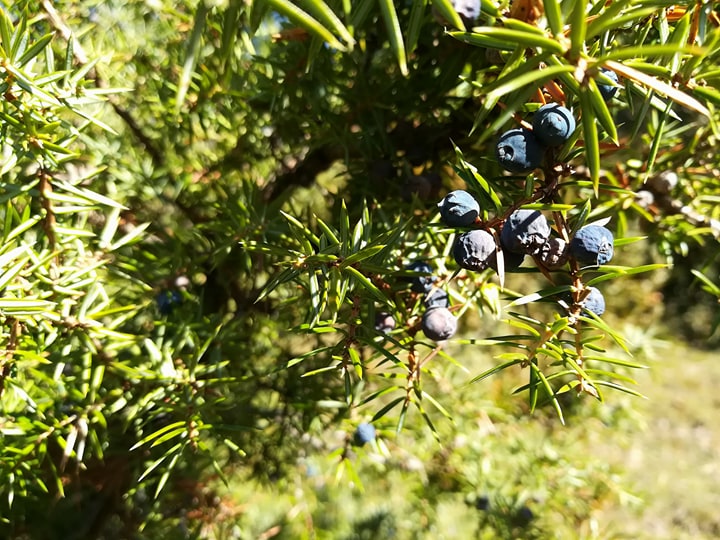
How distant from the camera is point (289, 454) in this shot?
1.08 metres

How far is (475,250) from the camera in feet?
1.18

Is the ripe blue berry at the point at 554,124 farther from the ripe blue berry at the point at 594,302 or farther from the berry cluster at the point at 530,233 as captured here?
the ripe blue berry at the point at 594,302

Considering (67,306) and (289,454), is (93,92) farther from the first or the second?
(289,454)

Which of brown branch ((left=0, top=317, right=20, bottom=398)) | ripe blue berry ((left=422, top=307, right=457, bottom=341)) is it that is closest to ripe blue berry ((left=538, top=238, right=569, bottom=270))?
ripe blue berry ((left=422, top=307, right=457, bottom=341))

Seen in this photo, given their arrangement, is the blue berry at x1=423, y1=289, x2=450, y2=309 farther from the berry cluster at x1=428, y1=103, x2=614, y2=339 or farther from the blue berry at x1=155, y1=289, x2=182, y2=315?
the blue berry at x1=155, y1=289, x2=182, y2=315

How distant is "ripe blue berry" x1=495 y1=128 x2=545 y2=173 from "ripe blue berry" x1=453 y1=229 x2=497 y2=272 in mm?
49

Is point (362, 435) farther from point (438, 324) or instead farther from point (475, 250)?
point (475, 250)

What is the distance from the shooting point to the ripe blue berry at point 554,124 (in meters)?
0.34

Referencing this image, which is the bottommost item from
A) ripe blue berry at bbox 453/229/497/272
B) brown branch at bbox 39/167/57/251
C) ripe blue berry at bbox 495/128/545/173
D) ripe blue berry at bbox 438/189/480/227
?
brown branch at bbox 39/167/57/251

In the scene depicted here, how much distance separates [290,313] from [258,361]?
20 centimetres

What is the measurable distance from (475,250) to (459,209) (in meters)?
0.03

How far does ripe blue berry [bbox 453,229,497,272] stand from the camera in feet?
1.18

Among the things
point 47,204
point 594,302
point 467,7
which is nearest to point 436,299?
point 594,302

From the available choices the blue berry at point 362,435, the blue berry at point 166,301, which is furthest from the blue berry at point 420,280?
the blue berry at point 166,301
